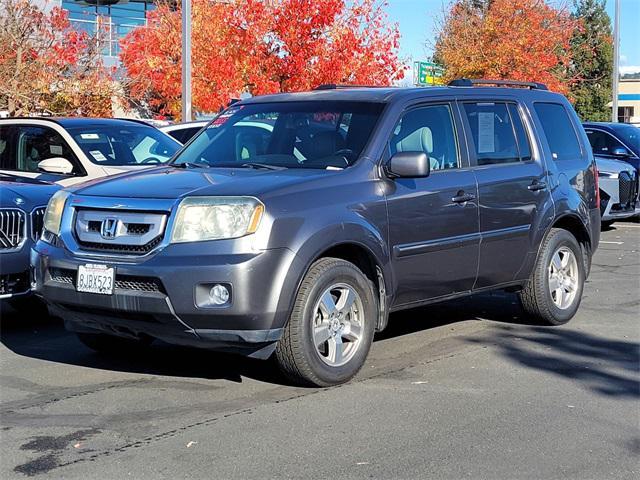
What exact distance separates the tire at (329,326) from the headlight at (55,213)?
1.69 meters

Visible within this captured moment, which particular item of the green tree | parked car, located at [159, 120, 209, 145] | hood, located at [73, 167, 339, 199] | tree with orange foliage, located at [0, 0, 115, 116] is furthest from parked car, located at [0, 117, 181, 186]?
the green tree

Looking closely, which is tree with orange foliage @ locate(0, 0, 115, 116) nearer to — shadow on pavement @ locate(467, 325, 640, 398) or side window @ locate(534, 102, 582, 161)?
side window @ locate(534, 102, 582, 161)

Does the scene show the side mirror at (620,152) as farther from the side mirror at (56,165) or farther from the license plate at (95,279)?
the license plate at (95,279)

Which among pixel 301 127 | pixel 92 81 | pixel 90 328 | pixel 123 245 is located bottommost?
pixel 90 328

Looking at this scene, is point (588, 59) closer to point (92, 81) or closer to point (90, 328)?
point (92, 81)

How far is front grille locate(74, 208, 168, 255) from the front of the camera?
5593mm

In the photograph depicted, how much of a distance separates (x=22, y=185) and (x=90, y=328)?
2451 millimetres

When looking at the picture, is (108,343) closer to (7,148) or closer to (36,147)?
(36,147)

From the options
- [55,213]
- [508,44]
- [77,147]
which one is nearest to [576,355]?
[55,213]

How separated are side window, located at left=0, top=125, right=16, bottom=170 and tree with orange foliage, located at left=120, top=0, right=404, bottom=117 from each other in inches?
476

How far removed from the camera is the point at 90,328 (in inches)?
236

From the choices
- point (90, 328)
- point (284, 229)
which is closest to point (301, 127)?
point (284, 229)

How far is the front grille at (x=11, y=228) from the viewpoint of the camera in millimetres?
7375

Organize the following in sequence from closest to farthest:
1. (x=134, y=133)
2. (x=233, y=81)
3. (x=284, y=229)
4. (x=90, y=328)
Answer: (x=284, y=229)
(x=90, y=328)
(x=134, y=133)
(x=233, y=81)
